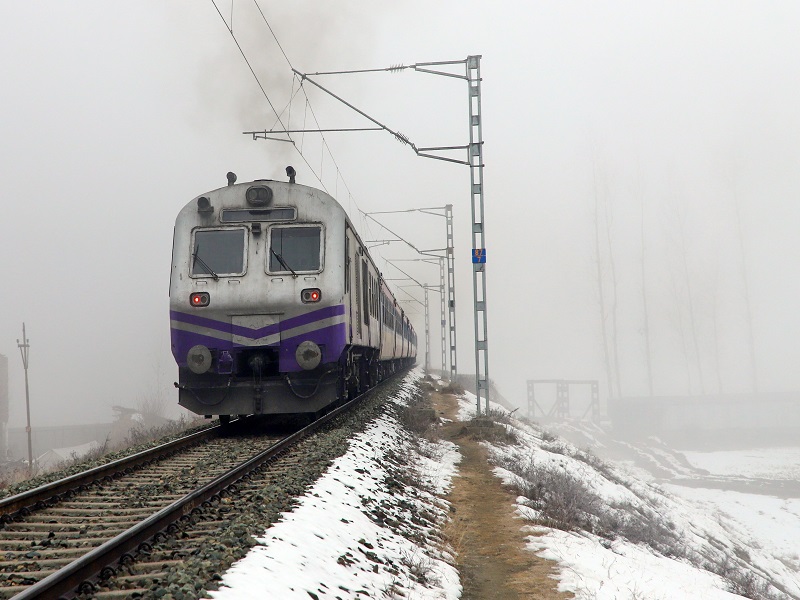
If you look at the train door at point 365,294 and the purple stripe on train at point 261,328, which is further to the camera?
the train door at point 365,294

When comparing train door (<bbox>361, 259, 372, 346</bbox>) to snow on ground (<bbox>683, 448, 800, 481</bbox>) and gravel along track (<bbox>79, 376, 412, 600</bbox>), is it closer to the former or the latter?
gravel along track (<bbox>79, 376, 412, 600</bbox>)

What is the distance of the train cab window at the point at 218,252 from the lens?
10539 mm

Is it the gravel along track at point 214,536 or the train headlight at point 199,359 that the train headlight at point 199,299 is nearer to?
the train headlight at point 199,359

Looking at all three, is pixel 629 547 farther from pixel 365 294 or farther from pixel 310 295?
pixel 365 294

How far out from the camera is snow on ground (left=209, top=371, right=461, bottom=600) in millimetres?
3967

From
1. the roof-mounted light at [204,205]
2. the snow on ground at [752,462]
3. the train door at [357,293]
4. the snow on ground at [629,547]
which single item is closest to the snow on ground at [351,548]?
the snow on ground at [629,547]

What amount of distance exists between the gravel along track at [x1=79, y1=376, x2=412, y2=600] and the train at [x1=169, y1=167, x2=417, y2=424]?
81.4 inches

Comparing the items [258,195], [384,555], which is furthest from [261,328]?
[384,555]

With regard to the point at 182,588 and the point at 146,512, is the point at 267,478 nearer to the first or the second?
the point at 146,512

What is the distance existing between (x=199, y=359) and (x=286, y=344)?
1274 millimetres

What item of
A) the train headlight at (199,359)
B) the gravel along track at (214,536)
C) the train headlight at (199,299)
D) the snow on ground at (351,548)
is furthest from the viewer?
the train headlight at (199,299)

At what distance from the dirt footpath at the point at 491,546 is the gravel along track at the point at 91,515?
2590mm

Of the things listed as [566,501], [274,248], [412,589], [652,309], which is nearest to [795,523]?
[566,501]

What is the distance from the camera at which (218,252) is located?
10672 mm
